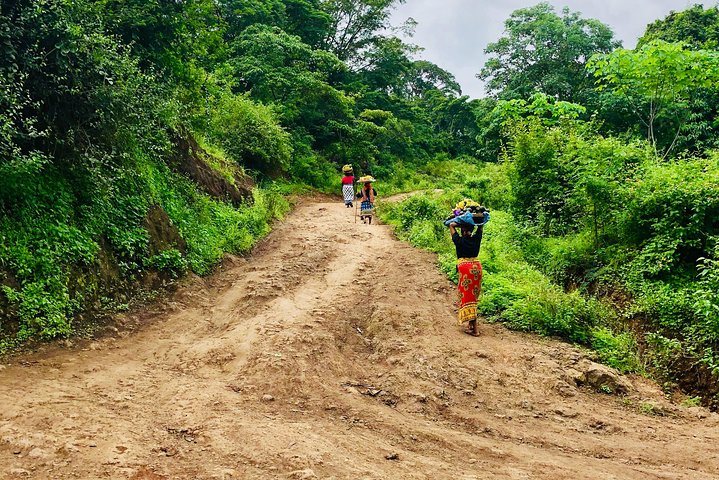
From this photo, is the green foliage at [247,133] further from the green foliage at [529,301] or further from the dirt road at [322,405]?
the dirt road at [322,405]

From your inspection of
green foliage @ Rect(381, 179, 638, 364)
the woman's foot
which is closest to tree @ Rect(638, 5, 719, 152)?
green foliage @ Rect(381, 179, 638, 364)

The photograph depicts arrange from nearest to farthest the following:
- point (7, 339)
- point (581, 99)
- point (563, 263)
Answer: point (7, 339) → point (563, 263) → point (581, 99)

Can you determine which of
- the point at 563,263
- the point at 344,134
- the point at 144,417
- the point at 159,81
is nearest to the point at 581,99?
the point at 344,134

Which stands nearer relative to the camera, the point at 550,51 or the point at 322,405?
the point at 322,405

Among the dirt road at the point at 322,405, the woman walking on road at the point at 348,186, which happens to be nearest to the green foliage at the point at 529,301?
the dirt road at the point at 322,405

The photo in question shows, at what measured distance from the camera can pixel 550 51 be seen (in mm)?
26625

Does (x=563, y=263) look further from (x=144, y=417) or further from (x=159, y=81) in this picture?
(x=159, y=81)

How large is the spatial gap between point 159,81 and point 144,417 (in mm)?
8148

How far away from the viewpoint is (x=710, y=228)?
8516 mm

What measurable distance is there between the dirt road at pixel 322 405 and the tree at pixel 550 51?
22452 mm

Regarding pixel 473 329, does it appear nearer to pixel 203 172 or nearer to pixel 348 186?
pixel 203 172

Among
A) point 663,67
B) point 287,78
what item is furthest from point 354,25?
point 663,67

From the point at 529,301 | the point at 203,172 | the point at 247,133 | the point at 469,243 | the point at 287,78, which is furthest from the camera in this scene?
the point at 287,78

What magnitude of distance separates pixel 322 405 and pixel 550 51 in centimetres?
2757
